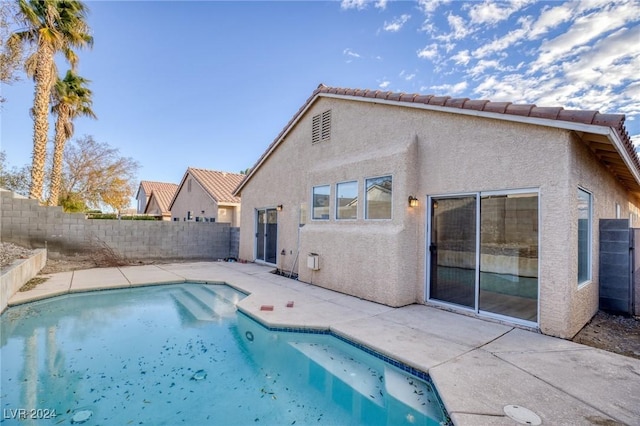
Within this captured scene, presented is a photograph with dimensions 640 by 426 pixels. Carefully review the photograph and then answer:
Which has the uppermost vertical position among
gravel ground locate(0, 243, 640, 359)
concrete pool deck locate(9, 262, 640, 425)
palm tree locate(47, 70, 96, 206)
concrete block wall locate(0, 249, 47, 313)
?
palm tree locate(47, 70, 96, 206)

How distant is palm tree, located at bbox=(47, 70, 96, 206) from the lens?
18828mm

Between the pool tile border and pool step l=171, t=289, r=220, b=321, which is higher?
the pool tile border

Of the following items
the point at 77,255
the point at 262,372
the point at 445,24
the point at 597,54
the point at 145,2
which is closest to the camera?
the point at 262,372

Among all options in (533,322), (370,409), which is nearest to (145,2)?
(370,409)

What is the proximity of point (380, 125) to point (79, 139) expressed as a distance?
105 feet

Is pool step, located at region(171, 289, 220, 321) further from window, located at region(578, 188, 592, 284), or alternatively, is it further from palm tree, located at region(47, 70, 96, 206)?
palm tree, located at region(47, 70, 96, 206)

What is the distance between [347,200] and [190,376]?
6482 millimetres

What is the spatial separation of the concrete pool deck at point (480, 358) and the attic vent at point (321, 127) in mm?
5758

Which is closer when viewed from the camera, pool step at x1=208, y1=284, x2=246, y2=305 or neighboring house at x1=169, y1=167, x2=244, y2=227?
pool step at x1=208, y1=284, x2=246, y2=305

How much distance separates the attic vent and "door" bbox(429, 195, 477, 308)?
5.02 metres

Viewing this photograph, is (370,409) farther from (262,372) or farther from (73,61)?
(73,61)

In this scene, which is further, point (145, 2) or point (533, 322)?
point (145, 2)

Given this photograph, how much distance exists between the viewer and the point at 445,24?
33.5 ft

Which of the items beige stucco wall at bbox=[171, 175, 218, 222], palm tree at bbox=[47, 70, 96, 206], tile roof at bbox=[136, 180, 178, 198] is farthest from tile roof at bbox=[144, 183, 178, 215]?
palm tree at bbox=[47, 70, 96, 206]
